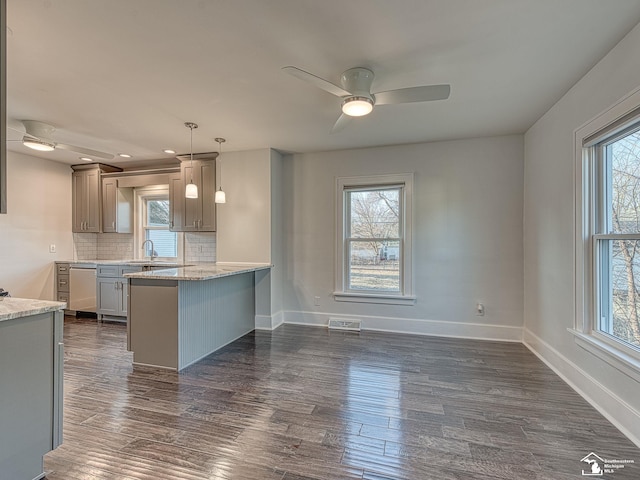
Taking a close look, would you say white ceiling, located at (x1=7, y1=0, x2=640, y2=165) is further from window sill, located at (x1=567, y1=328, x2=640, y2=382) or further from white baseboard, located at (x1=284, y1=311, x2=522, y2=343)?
Result: white baseboard, located at (x1=284, y1=311, x2=522, y2=343)

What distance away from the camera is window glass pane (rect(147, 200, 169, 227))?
212 inches

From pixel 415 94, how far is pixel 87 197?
5640 millimetres

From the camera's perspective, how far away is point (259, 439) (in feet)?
6.34

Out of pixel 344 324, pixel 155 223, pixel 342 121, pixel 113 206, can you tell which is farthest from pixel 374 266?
pixel 113 206

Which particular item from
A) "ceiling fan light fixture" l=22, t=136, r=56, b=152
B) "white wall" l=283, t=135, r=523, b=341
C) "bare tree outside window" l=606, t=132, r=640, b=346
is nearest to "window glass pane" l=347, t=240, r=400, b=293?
"white wall" l=283, t=135, r=523, b=341

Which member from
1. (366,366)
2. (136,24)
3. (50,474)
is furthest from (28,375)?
(366,366)

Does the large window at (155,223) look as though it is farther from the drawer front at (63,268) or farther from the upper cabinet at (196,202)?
the drawer front at (63,268)

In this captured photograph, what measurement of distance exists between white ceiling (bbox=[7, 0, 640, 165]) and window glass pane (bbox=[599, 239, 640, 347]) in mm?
1392

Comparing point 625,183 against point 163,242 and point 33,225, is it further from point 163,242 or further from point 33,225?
point 33,225

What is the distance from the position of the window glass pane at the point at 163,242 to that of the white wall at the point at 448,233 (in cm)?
244

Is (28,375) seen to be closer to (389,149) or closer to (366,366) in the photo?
(366,366)

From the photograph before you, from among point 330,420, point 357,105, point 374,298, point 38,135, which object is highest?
point 38,135

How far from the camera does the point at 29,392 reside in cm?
154

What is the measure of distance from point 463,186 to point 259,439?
3585mm
